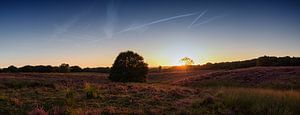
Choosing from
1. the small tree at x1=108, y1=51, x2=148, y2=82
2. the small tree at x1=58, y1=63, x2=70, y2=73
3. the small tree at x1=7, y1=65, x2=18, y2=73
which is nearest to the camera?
Answer: the small tree at x1=108, y1=51, x2=148, y2=82

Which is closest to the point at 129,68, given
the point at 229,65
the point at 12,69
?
the point at 12,69

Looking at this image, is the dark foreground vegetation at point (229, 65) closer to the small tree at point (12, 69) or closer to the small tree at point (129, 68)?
the small tree at point (12, 69)

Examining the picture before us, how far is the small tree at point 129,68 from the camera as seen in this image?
146 feet

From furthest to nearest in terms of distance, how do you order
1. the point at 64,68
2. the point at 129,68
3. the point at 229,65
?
the point at 229,65, the point at 64,68, the point at 129,68

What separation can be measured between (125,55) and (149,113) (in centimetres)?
3443

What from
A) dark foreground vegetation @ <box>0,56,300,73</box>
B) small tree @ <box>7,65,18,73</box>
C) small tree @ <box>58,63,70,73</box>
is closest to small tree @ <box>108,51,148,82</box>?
dark foreground vegetation @ <box>0,56,300,73</box>

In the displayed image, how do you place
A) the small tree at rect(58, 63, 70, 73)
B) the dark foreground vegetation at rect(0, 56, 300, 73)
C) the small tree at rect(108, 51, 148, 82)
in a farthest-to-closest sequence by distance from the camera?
the small tree at rect(58, 63, 70, 73), the dark foreground vegetation at rect(0, 56, 300, 73), the small tree at rect(108, 51, 148, 82)

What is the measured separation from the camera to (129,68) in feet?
146

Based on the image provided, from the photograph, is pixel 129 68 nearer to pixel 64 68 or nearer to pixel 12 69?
pixel 12 69

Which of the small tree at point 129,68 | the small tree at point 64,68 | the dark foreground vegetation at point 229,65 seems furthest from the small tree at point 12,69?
the small tree at point 129,68

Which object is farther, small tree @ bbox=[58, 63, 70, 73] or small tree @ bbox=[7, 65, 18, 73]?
small tree @ bbox=[58, 63, 70, 73]

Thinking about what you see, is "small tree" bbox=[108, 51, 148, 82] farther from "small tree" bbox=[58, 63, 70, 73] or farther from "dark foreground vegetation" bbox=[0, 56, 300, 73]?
"small tree" bbox=[58, 63, 70, 73]

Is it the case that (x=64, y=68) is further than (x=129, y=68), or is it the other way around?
(x=64, y=68)

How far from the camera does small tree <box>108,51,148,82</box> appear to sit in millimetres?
44531
